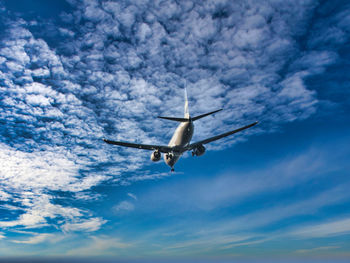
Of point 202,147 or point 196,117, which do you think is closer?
point 196,117

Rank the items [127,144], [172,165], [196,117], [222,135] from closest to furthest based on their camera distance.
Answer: [196,117]
[127,144]
[222,135]
[172,165]

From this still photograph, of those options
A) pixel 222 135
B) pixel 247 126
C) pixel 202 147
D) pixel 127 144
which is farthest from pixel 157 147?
pixel 247 126

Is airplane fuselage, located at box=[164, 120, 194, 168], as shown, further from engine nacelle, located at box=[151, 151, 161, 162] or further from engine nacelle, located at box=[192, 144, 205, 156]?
engine nacelle, located at box=[192, 144, 205, 156]

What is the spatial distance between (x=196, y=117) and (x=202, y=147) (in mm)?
9497

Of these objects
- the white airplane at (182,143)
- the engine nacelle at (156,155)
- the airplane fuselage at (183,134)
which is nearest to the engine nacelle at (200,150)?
the white airplane at (182,143)

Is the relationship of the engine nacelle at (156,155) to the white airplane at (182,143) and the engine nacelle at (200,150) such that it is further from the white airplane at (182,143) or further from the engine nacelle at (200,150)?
the engine nacelle at (200,150)

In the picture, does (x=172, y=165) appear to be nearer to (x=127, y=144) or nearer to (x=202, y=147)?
(x=202, y=147)

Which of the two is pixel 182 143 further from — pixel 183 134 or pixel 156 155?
pixel 156 155

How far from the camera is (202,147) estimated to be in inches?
1622

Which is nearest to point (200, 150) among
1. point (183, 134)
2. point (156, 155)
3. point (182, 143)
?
point (182, 143)

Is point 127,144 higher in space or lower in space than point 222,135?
lower

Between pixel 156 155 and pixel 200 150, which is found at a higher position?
pixel 200 150

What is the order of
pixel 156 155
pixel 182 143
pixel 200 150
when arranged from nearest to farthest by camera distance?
1. pixel 182 143
2. pixel 156 155
3. pixel 200 150

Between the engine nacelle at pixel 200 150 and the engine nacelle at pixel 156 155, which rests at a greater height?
the engine nacelle at pixel 200 150
